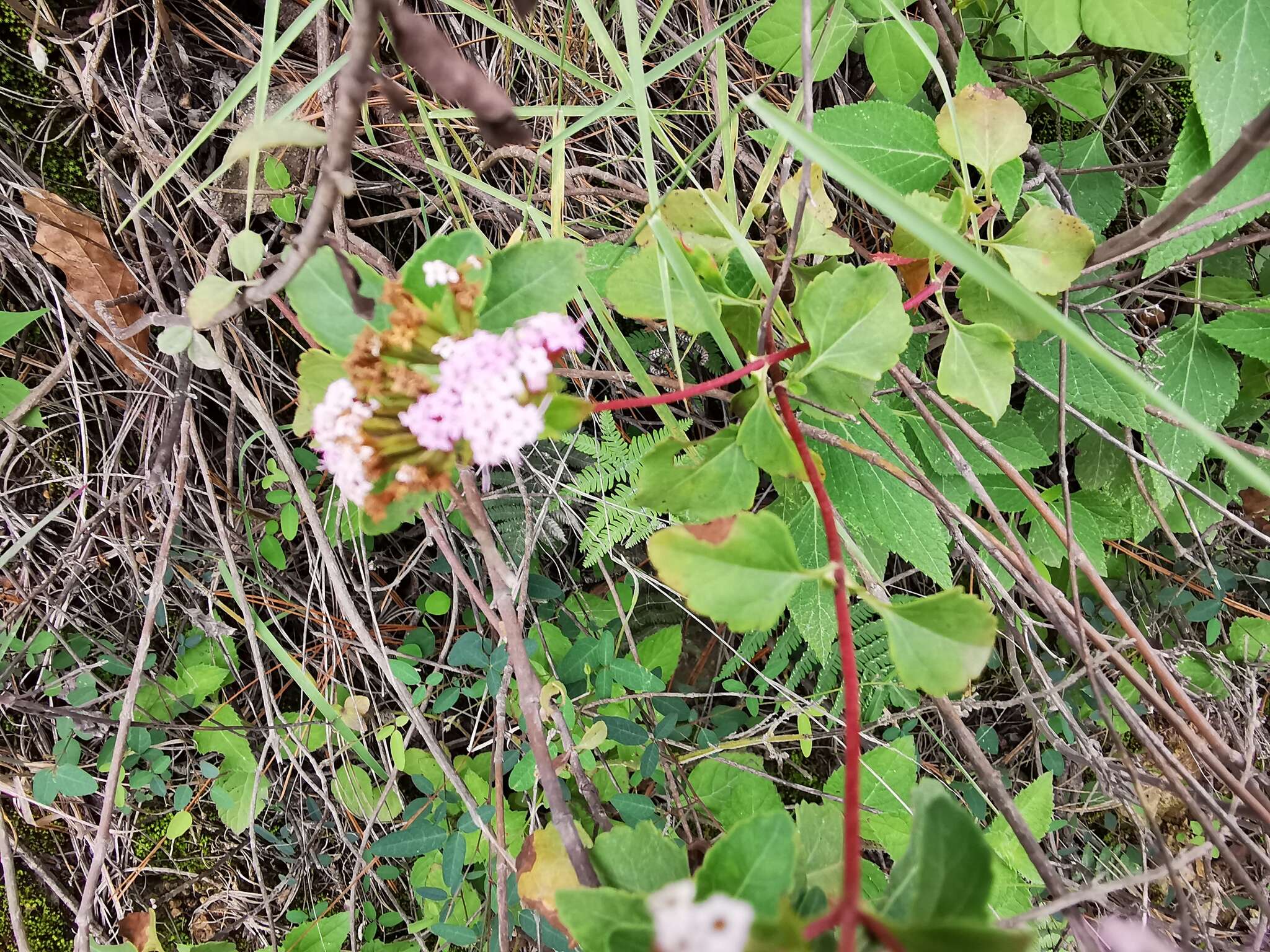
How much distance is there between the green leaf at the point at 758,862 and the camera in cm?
57

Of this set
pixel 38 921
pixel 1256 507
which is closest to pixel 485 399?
pixel 38 921

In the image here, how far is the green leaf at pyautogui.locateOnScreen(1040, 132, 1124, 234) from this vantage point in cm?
130

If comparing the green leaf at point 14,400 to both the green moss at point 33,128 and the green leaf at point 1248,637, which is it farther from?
the green leaf at point 1248,637

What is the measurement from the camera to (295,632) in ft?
4.92

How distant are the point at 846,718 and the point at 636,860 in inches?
11.6

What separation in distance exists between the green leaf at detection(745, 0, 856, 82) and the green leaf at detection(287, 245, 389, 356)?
32.5 inches

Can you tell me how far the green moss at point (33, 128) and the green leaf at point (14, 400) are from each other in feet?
1.13

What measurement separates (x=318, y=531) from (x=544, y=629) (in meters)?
0.45

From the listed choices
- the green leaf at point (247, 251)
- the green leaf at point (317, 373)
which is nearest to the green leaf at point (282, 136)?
the green leaf at point (317, 373)

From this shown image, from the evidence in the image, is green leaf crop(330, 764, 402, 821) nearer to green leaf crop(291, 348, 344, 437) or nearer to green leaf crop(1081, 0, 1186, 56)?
green leaf crop(291, 348, 344, 437)

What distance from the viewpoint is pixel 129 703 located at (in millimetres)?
1184

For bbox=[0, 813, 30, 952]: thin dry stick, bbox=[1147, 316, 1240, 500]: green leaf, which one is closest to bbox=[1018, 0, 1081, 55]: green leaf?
bbox=[1147, 316, 1240, 500]: green leaf

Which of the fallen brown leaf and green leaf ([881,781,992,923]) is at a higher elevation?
green leaf ([881,781,992,923])

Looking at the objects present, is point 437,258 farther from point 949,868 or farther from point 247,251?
point 949,868
